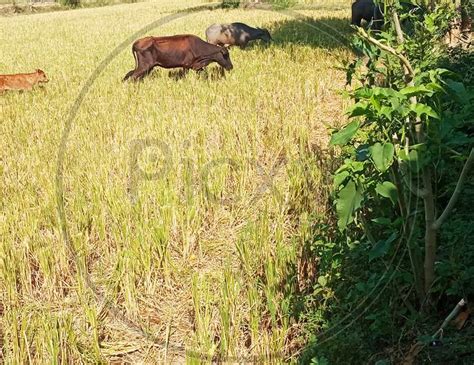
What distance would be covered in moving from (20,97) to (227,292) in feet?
19.0

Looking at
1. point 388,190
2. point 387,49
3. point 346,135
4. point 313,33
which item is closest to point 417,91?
point 387,49

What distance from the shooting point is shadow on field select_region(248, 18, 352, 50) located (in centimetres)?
989

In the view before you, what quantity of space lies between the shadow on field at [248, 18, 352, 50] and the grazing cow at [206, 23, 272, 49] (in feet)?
0.65

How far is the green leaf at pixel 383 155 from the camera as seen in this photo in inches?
67.8

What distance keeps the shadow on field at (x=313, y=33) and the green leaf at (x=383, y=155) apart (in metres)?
7.28

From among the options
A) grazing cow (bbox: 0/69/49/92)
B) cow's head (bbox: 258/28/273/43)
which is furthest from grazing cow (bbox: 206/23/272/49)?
grazing cow (bbox: 0/69/49/92)

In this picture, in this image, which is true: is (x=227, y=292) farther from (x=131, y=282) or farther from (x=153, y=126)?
(x=153, y=126)

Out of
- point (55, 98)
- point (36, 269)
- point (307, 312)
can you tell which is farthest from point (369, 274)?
point (55, 98)

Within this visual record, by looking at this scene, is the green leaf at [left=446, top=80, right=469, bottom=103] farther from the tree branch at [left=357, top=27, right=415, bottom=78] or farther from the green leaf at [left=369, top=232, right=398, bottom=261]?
the green leaf at [left=369, top=232, right=398, bottom=261]

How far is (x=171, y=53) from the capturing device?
24.9ft

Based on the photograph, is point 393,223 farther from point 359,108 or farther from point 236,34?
point 236,34

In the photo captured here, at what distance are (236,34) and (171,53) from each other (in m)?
3.94

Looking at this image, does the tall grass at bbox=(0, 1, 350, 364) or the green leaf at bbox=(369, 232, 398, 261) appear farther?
the tall grass at bbox=(0, 1, 350, 364)

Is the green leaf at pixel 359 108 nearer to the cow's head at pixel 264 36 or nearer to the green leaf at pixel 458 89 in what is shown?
the green leaf at pixel 458 89
